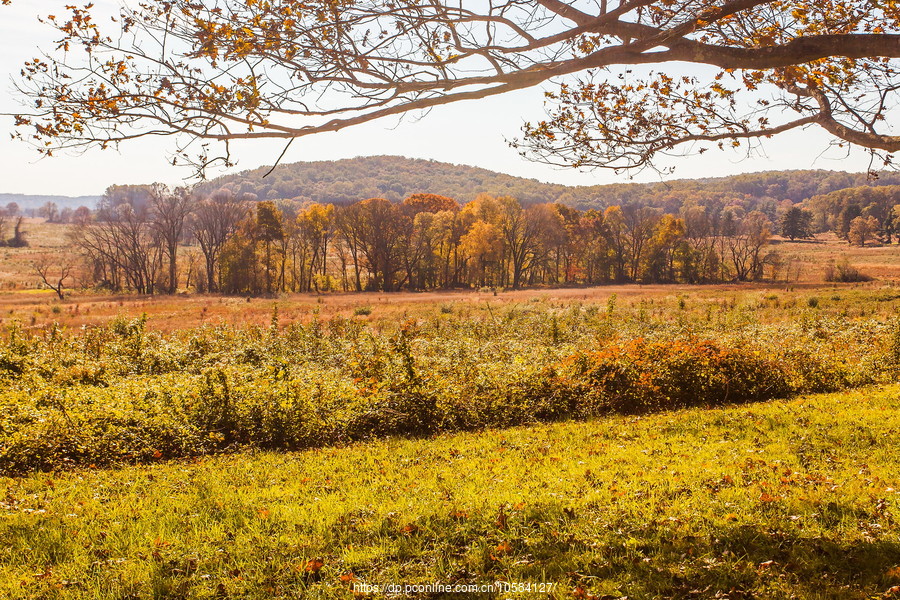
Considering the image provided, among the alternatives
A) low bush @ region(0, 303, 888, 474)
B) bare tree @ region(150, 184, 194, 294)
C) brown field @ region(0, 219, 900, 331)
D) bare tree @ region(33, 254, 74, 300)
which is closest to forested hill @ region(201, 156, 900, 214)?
brown field @ region(0, 219, 900, 331)

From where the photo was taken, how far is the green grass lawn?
405 centimetres

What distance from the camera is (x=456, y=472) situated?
267 inches

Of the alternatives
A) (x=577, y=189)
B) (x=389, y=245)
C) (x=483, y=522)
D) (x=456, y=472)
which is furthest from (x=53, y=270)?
(x=577, y=189)

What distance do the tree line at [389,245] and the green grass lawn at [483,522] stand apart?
5475cm

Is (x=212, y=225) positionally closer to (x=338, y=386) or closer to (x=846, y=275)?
(x=338, y=386)

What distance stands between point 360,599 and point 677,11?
5767mm

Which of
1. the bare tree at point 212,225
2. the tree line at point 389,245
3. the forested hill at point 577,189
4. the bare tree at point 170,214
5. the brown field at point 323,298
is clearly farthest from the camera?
the forested hill at point 577,189

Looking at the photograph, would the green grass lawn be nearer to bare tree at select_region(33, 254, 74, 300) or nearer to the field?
the field

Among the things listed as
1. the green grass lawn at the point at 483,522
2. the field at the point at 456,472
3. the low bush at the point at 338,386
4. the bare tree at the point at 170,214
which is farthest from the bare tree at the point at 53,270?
the green grass lawn at the point at 483,522

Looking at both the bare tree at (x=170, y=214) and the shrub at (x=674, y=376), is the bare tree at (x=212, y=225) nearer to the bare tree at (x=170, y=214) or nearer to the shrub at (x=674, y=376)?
the bare tree at (x=170, y=214)

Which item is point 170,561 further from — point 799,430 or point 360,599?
point 799,430

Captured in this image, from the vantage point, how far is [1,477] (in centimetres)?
677

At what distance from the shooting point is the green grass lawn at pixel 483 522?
13.3 ft

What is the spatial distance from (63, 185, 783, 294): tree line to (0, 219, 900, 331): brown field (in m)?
7.26
